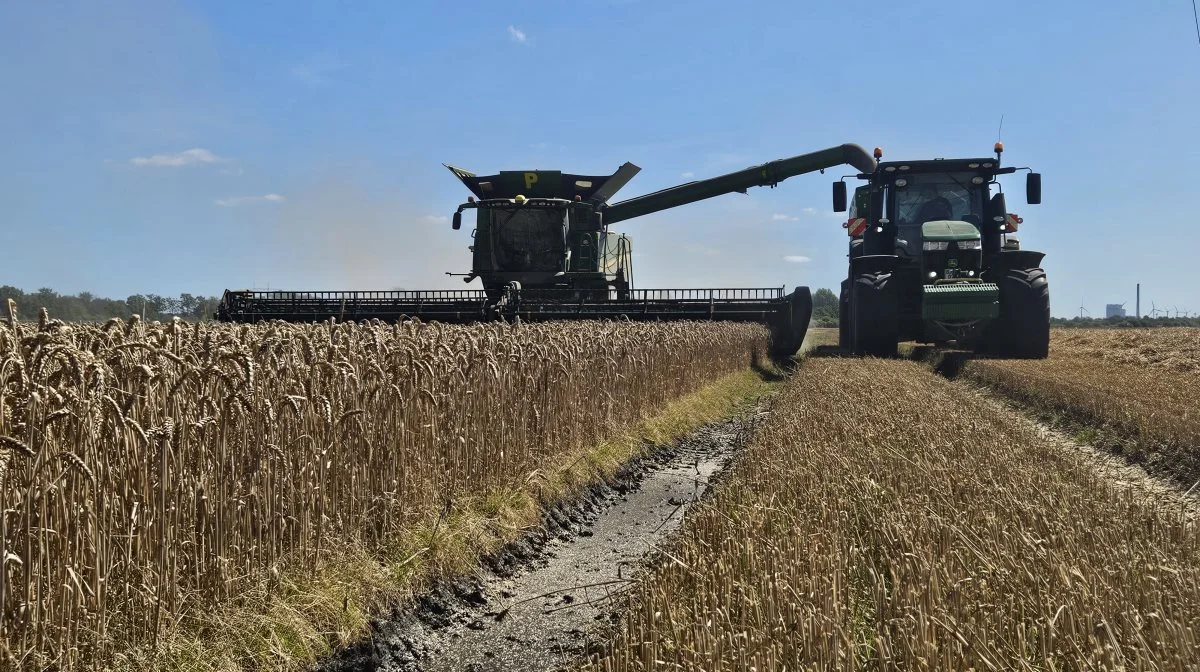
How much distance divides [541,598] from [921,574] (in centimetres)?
241

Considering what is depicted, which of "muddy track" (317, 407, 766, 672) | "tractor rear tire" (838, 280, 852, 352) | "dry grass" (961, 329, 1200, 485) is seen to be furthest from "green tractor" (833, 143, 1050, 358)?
"muddy track" (317, 407, 766, 672)

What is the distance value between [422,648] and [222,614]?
99 centimetres

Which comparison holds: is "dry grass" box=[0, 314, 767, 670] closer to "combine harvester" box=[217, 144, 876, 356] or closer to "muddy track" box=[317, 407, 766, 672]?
"muddy track" box=[317, 407, 766, 672]

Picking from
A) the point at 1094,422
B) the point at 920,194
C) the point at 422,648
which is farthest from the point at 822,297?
the point at 422,648

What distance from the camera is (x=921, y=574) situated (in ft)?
12.8

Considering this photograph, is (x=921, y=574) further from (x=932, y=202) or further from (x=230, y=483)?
(x=932, y=202)

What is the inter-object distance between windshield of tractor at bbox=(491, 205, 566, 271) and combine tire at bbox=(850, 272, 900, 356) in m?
5.95

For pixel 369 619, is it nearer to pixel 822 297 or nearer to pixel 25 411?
pixel 25 411

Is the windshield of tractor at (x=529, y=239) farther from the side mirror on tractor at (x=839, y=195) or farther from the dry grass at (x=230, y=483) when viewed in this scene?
the dry grass at (x=230, y=483)

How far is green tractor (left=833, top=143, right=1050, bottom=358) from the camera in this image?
703 inches

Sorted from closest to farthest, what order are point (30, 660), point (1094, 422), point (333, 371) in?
point (30, 660) < point (333, 371) < point (1094, 422)

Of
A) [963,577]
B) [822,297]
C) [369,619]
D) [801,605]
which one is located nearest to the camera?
[801,605]

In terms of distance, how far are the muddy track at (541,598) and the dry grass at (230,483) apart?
0.22 meters

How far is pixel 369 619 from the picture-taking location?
478 cm
